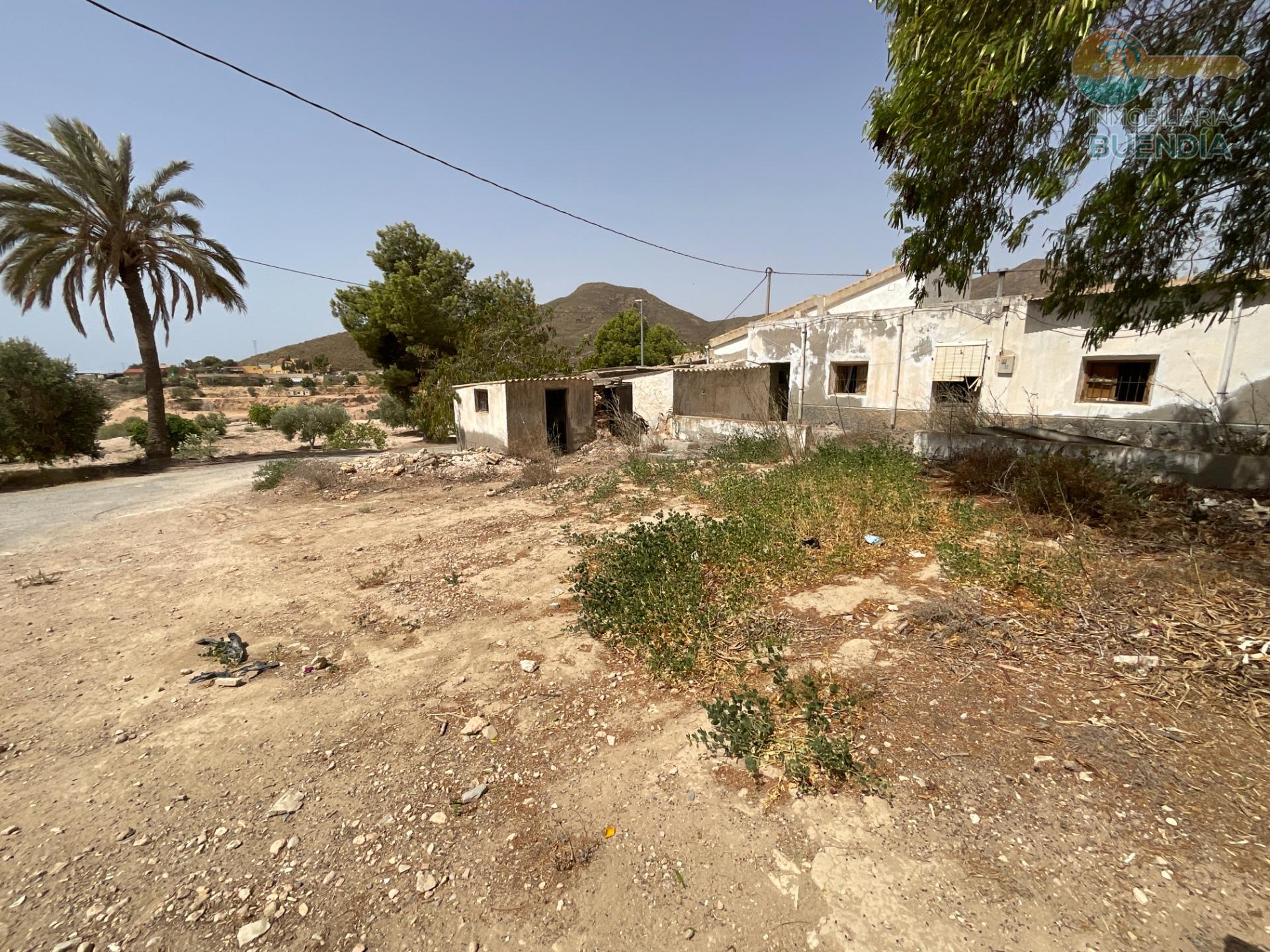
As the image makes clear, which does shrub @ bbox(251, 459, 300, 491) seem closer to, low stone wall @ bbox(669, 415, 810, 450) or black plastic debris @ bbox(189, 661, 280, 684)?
black plastic debris @ bbox(189, 661, 280, 684)

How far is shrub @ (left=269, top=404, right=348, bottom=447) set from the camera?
1864 centimetres

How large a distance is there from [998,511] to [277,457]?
17310 mm

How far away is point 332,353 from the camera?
60188 millimetres

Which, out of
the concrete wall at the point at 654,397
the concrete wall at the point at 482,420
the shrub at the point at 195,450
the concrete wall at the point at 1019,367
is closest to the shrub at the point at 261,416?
the shrub at the point at 195,450

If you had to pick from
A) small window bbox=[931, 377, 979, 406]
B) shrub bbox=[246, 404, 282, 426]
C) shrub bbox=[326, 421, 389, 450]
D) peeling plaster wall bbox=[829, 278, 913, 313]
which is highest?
peeling plaster wall bbox=[829, 278, 913, 313]

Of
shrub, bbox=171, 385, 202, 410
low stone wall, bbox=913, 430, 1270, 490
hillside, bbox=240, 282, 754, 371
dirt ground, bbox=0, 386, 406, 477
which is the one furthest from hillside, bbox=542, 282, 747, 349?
low stone wall, bbox=913, 430, 1270, 490

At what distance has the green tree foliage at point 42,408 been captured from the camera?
10781 millimetres

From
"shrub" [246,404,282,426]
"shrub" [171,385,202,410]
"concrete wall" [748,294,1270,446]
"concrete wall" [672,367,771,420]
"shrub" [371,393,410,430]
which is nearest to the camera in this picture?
"concrete wall" [748,294,1270,446]

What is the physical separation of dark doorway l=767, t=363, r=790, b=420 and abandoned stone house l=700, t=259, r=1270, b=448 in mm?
42

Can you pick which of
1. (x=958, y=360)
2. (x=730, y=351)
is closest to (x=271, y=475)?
(x=730, y=351)

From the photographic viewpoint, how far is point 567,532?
18.5ft

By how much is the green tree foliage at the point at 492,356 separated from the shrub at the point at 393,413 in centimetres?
308

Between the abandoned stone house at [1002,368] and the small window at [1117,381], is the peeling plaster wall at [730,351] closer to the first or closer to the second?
the abandoned stone house at [1002,368]

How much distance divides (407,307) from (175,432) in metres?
8.78
